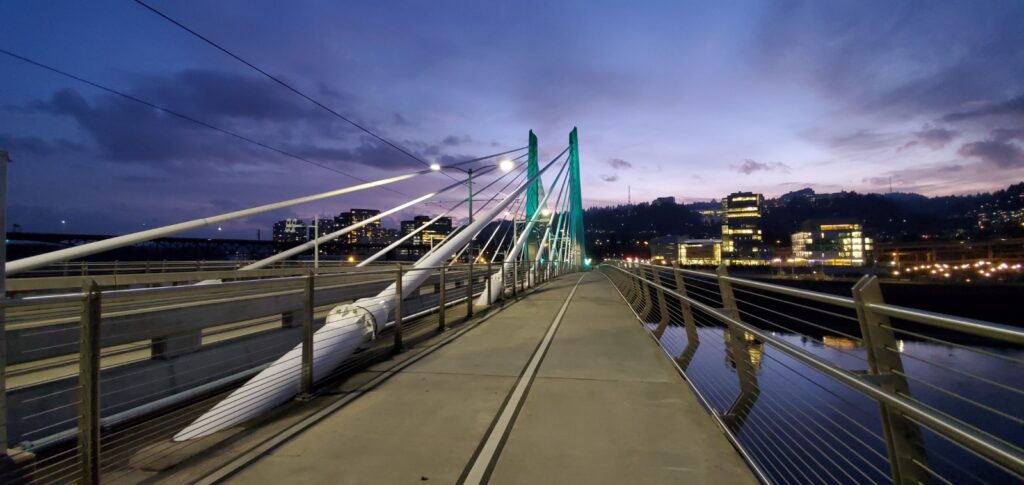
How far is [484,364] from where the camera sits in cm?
674

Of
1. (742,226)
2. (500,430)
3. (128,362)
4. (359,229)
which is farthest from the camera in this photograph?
(742,226)

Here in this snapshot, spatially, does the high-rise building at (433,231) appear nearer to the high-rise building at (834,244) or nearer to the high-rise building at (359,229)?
the high-rise building at (359,229)

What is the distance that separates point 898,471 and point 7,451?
5772 millimetres

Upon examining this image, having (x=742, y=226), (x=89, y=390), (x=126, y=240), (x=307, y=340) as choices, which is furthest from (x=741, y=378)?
(x=742, y=226)

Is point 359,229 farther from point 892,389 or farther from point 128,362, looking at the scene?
point 892,389

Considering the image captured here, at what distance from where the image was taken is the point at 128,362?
21.3ft

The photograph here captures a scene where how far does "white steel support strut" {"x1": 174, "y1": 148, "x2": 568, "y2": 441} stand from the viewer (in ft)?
14.6

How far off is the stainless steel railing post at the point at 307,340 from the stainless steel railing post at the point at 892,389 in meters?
4.69

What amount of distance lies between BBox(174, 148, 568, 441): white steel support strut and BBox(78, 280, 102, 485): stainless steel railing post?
1111 millimetres

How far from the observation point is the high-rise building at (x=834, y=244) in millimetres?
114812

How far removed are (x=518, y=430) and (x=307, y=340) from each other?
2.47 meters

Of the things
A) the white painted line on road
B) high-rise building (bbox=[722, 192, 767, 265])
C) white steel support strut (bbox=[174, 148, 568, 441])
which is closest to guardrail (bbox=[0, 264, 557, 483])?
white steel support strut (bbox=[174, 148, 568, 441])

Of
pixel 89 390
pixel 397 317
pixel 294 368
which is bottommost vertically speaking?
pixel 294 368

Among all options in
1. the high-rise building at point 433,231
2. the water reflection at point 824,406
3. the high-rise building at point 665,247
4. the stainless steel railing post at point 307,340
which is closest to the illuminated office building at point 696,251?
the high-rise building at point 665,247
